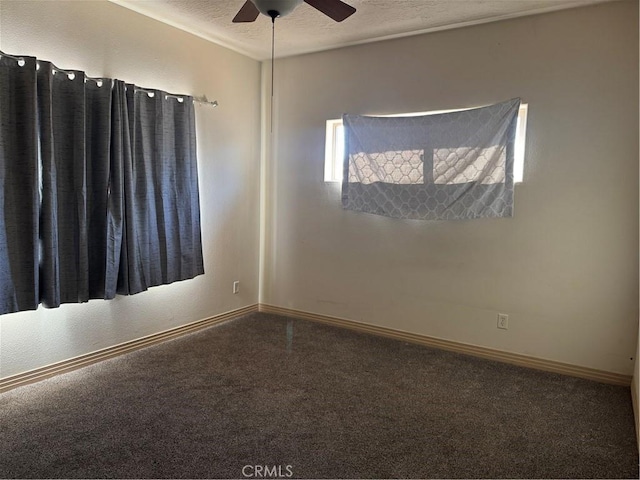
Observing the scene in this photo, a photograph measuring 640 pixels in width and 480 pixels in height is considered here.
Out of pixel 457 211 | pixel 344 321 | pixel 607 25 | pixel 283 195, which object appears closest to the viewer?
pixel 607 25

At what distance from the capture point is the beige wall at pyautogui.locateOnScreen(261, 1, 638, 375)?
284 cm

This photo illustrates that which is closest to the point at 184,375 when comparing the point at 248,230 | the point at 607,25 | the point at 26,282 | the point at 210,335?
the point at 210,335

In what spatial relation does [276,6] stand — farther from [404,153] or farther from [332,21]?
[404,153]

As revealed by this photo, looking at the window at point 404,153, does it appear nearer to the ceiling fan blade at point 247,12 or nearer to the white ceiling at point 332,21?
the white ceiling at point 332,21

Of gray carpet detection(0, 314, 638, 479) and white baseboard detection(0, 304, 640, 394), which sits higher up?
white baseboard detection(0, 304, 640, 394)

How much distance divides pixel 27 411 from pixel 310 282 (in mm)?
2345

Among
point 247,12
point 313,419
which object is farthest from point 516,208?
point 247,12

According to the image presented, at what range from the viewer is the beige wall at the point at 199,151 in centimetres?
266

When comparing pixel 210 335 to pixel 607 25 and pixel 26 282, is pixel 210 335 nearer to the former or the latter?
pixel 26 282

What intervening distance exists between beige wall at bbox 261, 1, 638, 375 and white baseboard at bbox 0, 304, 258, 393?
0.90 meters

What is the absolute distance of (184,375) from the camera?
2859 mm

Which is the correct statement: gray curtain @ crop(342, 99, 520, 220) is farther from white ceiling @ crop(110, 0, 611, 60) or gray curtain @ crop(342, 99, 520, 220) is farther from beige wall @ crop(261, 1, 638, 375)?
white ceiling @ crop(110, 0, 611, 60)

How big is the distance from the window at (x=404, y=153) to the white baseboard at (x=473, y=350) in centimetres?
123
